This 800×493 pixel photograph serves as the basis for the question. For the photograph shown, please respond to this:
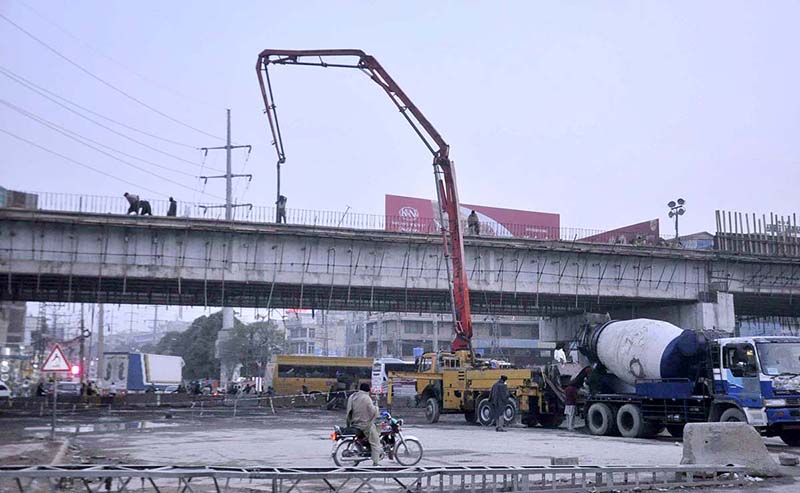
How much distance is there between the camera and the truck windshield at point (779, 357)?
19.2m

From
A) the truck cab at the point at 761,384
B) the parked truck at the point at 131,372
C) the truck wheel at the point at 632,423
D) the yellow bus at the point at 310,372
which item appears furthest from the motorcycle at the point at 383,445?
the parked truck at the point at 131,372

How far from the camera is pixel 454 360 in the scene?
30.5m

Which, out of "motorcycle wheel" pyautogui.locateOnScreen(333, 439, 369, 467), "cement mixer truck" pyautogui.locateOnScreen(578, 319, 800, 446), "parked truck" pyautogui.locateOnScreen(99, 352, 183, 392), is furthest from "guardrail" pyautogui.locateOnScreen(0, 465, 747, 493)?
"parked truck" pyautogui.locateOnScreen(99, 352, 183, 392)

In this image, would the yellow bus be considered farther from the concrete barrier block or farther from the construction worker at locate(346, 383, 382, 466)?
the concrete barrier block

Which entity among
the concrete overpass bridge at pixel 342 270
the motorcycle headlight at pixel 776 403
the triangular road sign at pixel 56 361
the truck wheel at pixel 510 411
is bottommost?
the truck wheel at pixel 510 411

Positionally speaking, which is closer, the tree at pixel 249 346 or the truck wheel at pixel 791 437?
the truck wheel at pixel 791 437

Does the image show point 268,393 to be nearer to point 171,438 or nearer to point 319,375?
Answer: point 319,375

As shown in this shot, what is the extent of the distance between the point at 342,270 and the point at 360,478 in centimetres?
2717

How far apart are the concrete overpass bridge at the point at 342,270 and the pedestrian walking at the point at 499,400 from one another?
12.7m

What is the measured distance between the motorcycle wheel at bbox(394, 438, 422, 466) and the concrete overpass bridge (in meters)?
21.4

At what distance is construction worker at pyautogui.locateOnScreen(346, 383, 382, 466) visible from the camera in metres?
13.9

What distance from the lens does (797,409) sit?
1894cm

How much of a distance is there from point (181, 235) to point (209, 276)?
6.78 feet

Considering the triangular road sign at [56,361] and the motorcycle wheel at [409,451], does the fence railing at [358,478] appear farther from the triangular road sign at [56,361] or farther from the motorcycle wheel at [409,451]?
the triangular road sign at [56,361]
